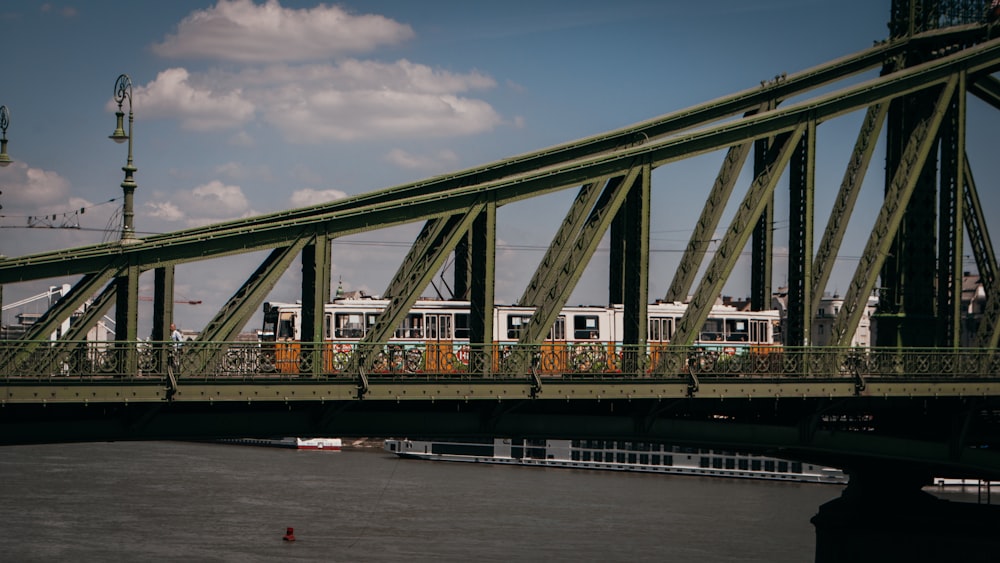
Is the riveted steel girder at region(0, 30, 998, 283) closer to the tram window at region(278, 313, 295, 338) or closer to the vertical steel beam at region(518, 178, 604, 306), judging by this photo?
the vertical steel beam at region(518, 178, 604, 306)

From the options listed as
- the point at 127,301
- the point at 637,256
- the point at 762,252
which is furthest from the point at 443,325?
the point at 127,301

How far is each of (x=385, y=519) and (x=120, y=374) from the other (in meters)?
40.2

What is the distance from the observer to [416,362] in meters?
31.7

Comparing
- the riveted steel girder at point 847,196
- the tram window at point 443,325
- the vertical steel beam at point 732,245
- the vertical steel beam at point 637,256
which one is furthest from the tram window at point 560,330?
the vertical steel beam at point 637,256

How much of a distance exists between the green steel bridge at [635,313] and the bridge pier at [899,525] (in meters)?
0.76

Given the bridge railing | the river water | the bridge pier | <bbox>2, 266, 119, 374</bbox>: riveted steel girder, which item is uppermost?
<bbox>2, 266, 119, 374</bbox>: riveted steel girder

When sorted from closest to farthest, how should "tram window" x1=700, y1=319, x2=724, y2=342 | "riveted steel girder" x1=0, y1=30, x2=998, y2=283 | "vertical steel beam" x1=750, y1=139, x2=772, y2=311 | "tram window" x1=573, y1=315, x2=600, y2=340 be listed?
"riveted steel girder" x1=0, y1=30, x2=998, y2=283, "vertical steel beam" x1=750, y1=139, x2=772, y2=311, "tram window" x1=573, y1=315, x2=600, y2=340, "tram window" x1=700, y1=319, x2=724, y2=342

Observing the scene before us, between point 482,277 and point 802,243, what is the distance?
11464 mm

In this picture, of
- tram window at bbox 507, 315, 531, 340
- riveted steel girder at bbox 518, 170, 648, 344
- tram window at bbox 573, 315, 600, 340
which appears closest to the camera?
riveted steel girder at bbox 518, 170, 648, 344

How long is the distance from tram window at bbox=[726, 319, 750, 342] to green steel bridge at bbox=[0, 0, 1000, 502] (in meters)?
9.93

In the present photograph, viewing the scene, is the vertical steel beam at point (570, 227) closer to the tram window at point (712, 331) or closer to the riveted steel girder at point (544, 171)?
the riveted steel girder at point (544, 171)

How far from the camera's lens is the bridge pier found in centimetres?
4169

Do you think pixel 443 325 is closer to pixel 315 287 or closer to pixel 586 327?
pixel 586 327

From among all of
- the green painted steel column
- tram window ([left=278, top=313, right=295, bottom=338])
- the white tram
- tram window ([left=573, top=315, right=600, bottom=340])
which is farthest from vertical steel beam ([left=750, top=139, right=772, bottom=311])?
tram window ([left=278, top=313, right=295, bottom=338])
